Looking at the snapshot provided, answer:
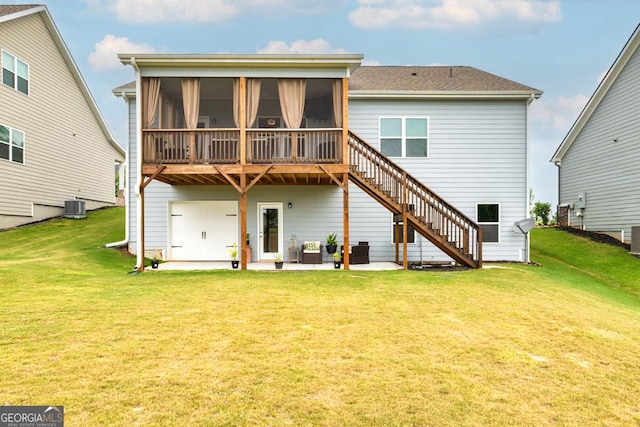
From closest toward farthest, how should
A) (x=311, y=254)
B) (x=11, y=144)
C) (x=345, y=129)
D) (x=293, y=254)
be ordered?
(x=345, y=129) → (x=311, y=254) → (x=293, y=254) → (x=11, y=144)

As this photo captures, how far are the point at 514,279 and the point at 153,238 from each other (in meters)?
10.9

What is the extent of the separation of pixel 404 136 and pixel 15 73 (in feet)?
48.2

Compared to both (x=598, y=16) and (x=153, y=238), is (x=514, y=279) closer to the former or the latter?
(x=153, y=238)

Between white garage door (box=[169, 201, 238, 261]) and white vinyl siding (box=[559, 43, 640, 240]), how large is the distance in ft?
46.0

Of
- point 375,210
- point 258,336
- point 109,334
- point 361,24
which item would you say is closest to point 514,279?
point 375,210

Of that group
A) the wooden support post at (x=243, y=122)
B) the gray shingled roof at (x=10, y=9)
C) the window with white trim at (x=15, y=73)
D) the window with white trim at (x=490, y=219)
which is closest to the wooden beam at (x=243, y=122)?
the wooden support post at (x=243, y=122)

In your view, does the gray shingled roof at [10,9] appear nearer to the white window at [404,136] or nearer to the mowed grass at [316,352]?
the mowed grass at [316,352]

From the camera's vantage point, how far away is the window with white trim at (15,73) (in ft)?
49.2

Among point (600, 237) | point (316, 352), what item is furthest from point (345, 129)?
point (600, 237)

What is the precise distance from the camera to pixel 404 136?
1377cm

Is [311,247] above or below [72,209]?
below

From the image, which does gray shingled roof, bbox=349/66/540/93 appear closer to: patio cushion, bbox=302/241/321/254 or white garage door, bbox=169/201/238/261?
patio cushion, bbox=302/241/321/254

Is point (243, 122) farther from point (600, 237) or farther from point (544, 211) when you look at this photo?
point (544, 211)

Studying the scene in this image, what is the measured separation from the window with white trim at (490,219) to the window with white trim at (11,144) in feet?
55.5
